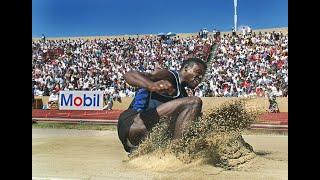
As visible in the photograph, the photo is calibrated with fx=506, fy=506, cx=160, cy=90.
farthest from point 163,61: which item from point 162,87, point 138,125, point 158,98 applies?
point 138,125

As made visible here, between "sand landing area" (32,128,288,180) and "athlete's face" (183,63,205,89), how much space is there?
758 mm

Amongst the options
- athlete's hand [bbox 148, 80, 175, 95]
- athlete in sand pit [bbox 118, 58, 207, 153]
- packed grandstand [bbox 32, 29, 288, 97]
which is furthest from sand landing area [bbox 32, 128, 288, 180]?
athlete's hand [bbox 148, 80, 175, 95]

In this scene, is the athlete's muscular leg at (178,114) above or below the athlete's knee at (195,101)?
below

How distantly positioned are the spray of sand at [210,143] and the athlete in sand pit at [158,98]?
0.49 feet

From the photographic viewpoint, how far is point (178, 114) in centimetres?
516

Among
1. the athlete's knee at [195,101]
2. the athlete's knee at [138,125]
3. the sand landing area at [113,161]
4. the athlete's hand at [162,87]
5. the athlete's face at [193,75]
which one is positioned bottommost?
the sand landing area at [113,161]

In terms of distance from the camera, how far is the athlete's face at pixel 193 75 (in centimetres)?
519

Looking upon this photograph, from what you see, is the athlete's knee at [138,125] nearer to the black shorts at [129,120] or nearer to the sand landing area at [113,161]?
the black shorts at [129,120]

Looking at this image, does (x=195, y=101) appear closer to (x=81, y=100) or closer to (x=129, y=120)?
(x=129, y=120)

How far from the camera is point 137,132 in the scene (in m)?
5.21

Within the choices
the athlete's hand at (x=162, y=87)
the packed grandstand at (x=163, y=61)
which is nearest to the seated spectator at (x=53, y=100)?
the packed grandstand at (x=163, y=61)

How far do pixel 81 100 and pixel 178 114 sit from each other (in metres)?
1.03
